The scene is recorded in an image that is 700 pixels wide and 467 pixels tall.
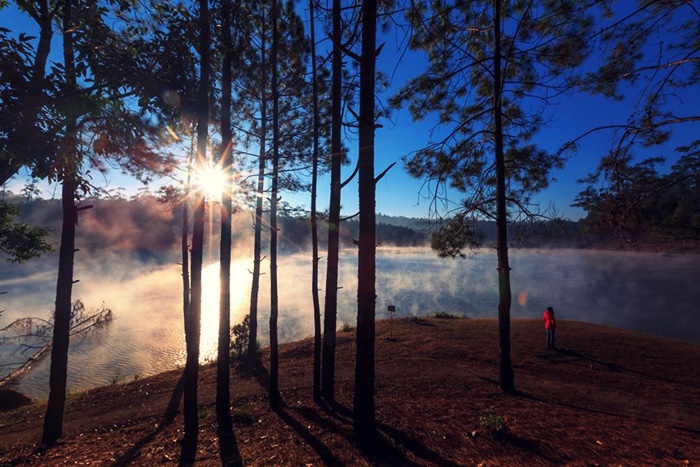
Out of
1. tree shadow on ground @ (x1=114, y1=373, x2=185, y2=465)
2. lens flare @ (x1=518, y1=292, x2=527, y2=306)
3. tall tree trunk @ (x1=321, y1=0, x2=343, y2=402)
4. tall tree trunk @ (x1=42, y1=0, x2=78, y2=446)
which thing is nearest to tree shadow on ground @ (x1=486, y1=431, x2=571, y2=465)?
tall tree trunk @ (x1=321, y1=0, x2=343, y2=402)

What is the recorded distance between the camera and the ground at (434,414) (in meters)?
4.33

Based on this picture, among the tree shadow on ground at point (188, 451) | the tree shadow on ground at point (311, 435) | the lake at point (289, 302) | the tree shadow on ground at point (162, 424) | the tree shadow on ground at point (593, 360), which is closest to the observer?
the tree shadow on ground at point (311, 435)

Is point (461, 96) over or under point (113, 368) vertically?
over

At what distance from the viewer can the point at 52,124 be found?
346cm

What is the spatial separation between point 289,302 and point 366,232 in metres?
24.9

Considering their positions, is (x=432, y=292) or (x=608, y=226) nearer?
(x=608, y=226)

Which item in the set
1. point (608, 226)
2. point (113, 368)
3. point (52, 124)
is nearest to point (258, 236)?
point (52, 124)

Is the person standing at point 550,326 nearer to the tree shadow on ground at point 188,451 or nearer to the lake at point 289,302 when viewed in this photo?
the lake at point 289,302

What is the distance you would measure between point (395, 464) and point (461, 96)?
300 inches

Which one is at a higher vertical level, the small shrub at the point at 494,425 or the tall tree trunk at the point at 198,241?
the tall tree trunk at the point at 198,241

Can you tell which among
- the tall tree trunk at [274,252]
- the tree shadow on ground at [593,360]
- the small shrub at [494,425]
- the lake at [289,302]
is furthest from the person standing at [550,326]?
the tall tree trunk at [274,252]

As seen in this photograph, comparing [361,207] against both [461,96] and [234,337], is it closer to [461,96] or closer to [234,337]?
[461,96]

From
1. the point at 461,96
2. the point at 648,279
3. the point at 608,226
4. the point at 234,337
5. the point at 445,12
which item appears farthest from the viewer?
the point at 648,279

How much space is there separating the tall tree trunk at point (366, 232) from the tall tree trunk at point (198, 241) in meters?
2.99
